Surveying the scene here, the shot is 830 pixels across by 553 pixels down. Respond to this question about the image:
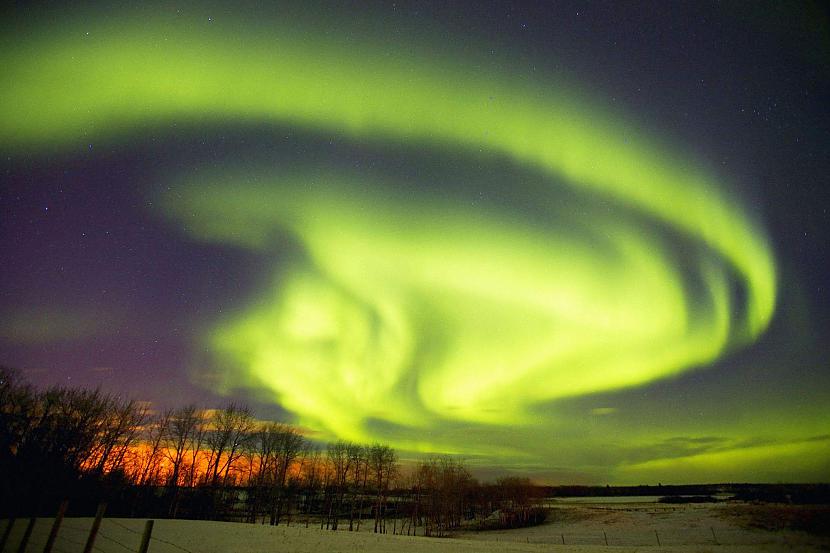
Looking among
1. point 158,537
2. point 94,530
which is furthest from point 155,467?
point 94,530

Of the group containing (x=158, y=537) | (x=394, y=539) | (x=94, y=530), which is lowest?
(x=394, y=539)

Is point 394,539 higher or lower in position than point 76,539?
lower

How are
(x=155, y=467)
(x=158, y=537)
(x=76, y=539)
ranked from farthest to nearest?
(x=155, y=467) → (x=158, y=537) → (x=76, y=539)

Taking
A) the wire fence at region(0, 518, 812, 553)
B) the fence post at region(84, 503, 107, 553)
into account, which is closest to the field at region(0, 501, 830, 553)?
the wire fence at region(0, 518, 812, 553)

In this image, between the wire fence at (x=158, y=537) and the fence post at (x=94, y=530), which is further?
the wire fence at (x=158, y=537)

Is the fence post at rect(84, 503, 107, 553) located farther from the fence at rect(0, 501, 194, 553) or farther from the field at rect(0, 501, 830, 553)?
the field at rect(0, 501, 830, 553)

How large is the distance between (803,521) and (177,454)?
4286 inches

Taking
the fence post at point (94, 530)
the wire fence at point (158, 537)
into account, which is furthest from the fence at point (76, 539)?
the fence post at point (94, 530)

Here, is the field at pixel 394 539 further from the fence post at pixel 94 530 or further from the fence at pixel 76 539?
the fence post at pixel 94 530

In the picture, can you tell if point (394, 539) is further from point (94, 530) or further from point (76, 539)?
point (94, 530)

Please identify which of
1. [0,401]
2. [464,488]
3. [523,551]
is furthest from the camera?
[464,488]

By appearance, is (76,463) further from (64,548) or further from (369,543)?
(369,543)

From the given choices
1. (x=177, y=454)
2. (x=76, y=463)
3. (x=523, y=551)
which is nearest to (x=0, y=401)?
(x=76, y=463)

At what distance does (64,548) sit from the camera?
92.1ft
